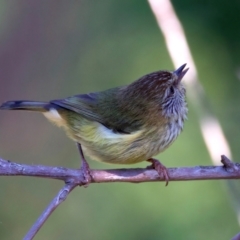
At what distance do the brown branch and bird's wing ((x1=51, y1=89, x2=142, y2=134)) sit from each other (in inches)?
19.8

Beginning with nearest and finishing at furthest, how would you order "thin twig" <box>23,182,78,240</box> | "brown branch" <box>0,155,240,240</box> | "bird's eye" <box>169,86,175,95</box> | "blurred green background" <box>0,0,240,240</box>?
"thin twig" <box>23,182,78,240</box>, "brown branch" <box>0,155,240,240</box>, "bird's eye" <box>169,86,175,95</box>, "blurred green background" <box>0,0,240,240</box>

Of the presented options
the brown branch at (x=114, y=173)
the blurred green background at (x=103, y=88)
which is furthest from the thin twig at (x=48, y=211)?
the blurred green background at (x=103, y=88)

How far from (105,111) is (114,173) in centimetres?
84

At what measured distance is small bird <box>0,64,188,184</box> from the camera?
12.8ft

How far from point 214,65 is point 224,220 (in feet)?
6.82

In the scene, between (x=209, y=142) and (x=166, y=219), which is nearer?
(x=209, y=142)

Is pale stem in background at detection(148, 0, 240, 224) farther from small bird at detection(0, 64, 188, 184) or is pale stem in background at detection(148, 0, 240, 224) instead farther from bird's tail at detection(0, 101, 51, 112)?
bird's tail at detection(0, 101, 51, 112)

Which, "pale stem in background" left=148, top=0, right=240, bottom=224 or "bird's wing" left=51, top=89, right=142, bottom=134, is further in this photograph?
"bird's wing" left=51, top=89, right=142, bottom=134

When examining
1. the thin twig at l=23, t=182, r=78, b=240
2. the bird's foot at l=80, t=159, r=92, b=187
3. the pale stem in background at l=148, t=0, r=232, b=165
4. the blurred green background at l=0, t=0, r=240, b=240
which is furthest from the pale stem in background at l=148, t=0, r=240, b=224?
the blurred green background at l=0, t=0, r=240, b=240

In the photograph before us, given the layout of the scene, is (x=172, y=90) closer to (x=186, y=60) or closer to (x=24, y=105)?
(x=186, y=60)

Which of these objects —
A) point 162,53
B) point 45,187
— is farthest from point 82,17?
point 45,187

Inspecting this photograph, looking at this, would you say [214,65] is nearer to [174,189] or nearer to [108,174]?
[174,189]

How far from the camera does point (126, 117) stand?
417cm

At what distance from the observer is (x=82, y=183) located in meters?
3.29
